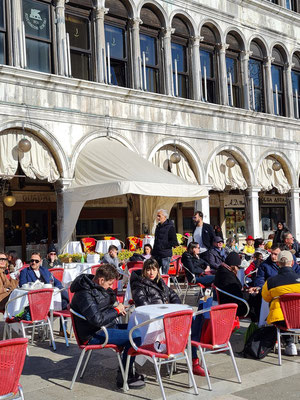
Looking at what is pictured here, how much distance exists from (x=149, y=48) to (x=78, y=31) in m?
2.58

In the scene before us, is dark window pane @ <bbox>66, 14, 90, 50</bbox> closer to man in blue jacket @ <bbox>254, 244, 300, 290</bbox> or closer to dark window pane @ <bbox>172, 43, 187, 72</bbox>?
dark window pane @ <bbox>172, 43, 187, 72</bbox>

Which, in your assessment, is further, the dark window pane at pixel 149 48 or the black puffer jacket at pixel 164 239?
A: the dark window pane at pixel 149 48

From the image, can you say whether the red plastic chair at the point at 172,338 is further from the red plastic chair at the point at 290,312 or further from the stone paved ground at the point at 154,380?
the red plastic chair at the point at 290,312

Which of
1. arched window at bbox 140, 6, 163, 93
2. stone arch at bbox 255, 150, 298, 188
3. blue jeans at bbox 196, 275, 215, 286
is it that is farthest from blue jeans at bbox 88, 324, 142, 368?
stone arch at bbox 255, 150, 298, 188

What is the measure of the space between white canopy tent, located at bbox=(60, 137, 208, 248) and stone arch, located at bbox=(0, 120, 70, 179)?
1.19ft

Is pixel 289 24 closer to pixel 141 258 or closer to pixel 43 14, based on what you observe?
pixel 43 14

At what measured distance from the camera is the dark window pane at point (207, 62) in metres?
19.0

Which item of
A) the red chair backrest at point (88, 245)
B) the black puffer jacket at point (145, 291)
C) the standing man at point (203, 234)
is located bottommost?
the black puffer jacket at point (145, 291)

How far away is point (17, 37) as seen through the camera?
551 inches

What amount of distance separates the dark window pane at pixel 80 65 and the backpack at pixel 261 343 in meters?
Answer: 11.1

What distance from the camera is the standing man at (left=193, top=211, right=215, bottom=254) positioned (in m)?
10.9

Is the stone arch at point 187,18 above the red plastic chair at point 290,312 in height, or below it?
above

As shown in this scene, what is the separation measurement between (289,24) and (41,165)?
12845mm

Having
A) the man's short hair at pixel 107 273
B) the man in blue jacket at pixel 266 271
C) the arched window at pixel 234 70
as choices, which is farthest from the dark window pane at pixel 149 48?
the man's short hair at pixel 107 273
